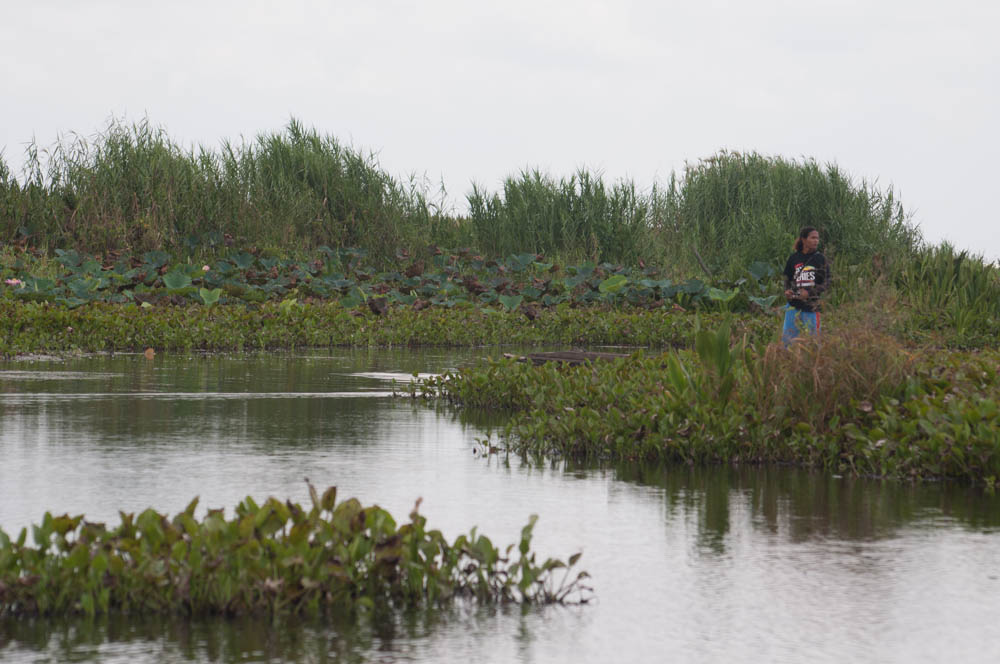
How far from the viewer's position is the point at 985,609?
18.6 ft

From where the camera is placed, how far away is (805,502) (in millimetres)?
8172

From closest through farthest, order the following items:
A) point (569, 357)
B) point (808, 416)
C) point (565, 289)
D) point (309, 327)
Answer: point (808, 416)
point (569, 357)
point (309, 327)
point (565, 289)

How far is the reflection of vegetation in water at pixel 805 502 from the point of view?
7383mm

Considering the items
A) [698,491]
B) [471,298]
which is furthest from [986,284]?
[698,491]

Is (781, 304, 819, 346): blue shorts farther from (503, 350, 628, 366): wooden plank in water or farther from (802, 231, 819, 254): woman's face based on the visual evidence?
(503, 350, 628, 366): wooden plank in water

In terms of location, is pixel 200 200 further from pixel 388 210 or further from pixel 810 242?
pixel 810 242

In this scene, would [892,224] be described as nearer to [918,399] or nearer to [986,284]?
[986,284]

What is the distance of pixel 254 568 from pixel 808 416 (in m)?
5.38

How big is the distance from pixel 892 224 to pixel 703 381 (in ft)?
78.2

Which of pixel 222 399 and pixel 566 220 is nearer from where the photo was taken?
pixel 222 399

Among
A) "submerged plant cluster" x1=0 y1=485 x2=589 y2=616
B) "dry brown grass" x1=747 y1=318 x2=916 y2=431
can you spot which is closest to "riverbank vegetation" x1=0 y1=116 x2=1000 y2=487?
"dry brown grass" x1=747 y1=318 x2=916 y2=431

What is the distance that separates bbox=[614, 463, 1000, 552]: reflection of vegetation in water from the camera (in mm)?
7383

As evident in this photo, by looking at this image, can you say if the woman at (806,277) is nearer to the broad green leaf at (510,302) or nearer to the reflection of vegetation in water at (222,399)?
the reflection of vegetation in water at (222,399)

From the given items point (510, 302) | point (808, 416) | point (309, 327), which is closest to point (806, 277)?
point (808, 416)
